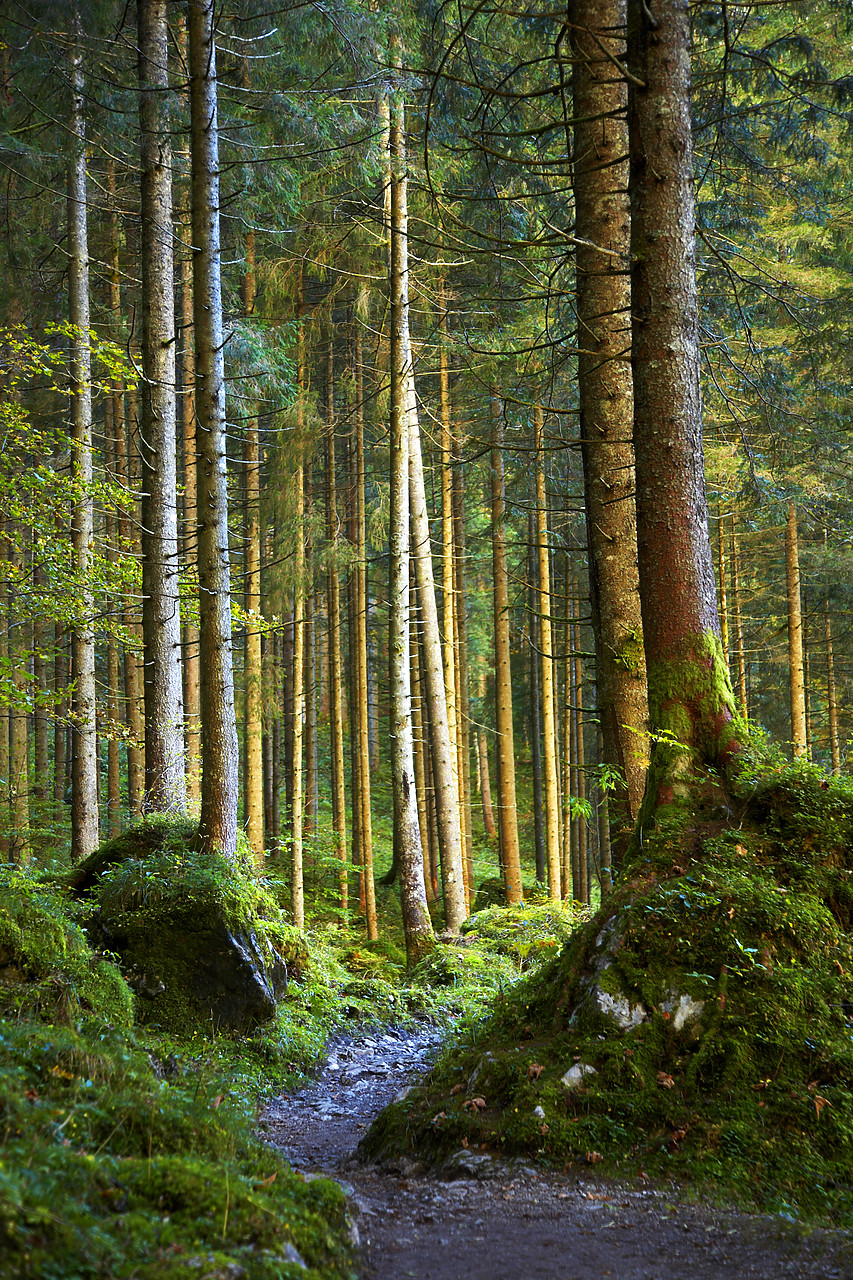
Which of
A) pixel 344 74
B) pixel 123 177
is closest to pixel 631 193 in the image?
pixel 344 74

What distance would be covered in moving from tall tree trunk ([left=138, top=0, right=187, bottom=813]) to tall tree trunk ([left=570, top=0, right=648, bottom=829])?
5.48 metres

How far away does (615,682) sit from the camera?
618 cm

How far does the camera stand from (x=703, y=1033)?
13.5 feet

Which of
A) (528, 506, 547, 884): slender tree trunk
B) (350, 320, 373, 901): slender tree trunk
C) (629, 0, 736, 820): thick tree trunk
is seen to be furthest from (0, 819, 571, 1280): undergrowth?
(528, 506, 547, 884): slender tree trunk

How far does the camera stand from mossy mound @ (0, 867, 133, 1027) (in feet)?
14.2

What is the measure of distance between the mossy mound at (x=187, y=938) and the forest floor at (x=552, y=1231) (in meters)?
2.56

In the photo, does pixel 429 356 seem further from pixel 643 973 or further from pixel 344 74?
pixel 643 973

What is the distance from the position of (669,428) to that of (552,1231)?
4.18 metres

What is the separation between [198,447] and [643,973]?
21.1 ft

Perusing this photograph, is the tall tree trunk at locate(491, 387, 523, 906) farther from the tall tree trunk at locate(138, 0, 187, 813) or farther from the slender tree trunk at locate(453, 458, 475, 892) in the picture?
the tall tree trunk at locate(138, 0, 187, 813)

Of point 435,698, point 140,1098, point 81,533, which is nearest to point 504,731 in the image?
point 435,698

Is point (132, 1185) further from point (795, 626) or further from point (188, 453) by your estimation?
point (795, 626)

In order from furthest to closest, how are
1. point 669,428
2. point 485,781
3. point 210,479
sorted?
1. point 485,781
2. point 210,479
3. point 669,428

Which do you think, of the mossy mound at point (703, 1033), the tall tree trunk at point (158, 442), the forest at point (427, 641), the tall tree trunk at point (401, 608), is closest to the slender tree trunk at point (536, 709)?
the forest at point (427, 641)
